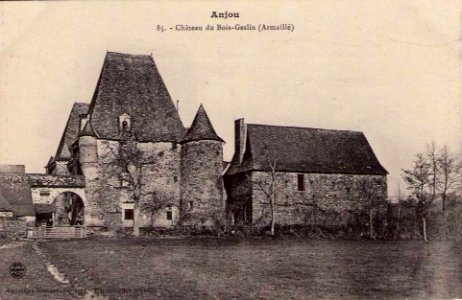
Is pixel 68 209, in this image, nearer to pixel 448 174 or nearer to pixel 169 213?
pixel 169 213

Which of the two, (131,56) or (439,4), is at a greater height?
(131,56)

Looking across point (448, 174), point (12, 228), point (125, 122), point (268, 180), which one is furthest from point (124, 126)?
point (448, 174)

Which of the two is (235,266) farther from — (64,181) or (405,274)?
(64,181)

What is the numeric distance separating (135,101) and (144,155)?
441 cm

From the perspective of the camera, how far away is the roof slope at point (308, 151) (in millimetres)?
40938

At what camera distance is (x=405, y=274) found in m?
16.3

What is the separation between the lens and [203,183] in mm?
39625

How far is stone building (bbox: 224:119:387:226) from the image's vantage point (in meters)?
40.0

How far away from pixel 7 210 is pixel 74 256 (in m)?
14.2

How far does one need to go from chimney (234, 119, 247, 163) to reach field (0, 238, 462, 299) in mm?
19382

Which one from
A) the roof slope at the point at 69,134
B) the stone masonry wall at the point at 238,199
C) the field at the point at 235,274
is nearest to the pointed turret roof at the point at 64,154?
the roof slope at the point at 69,134

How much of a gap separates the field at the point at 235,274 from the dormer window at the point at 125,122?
18.0 metres

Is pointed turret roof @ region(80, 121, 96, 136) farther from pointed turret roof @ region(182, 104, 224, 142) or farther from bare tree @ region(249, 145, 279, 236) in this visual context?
bare tree @ region(249, 145, 279, 236)

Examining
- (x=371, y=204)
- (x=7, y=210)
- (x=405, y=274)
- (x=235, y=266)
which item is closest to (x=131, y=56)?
(x=7, y=210)
